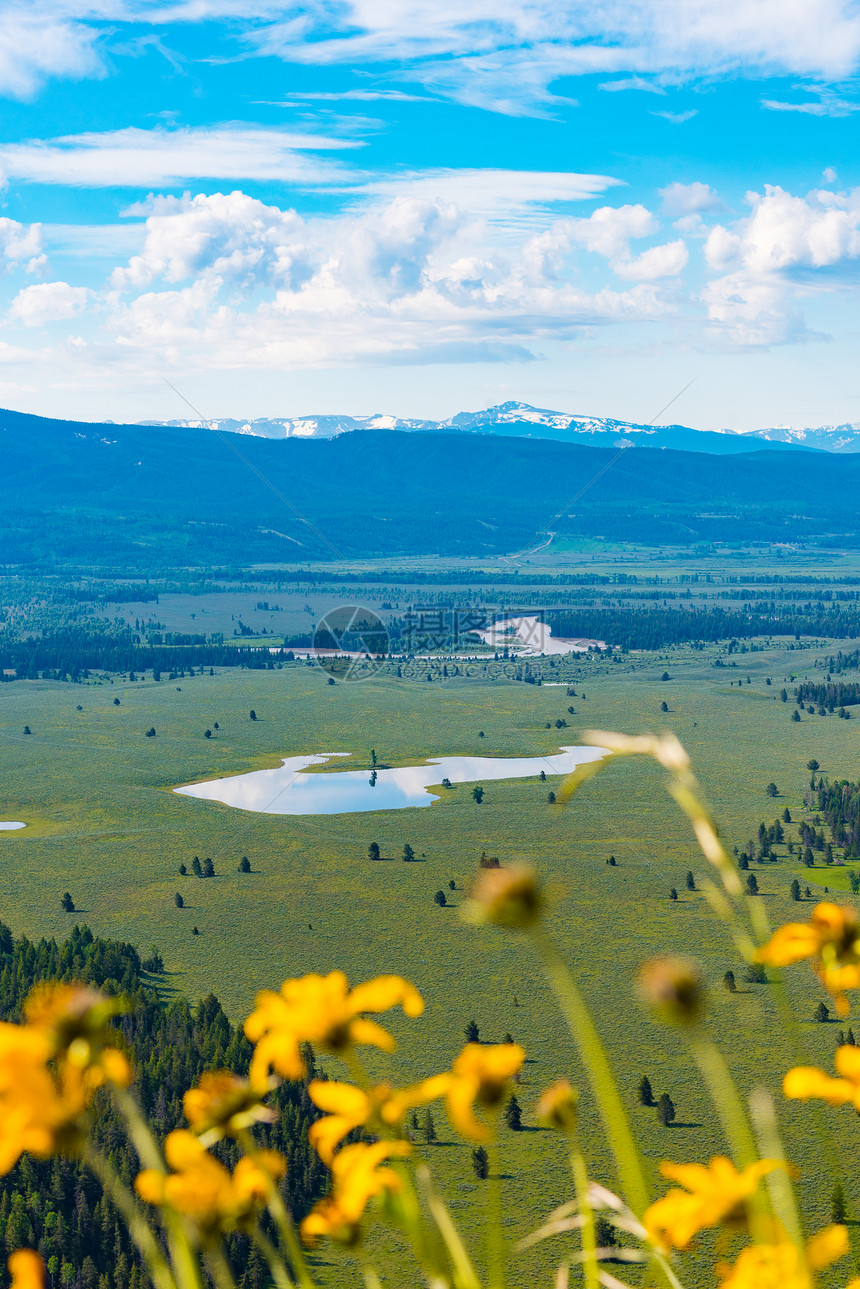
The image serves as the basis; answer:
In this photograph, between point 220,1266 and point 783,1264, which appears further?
point 783,1264

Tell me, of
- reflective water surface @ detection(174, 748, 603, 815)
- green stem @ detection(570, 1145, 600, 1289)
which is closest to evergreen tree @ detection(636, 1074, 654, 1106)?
green stem @ detection(570, 1145, 600, 1289)

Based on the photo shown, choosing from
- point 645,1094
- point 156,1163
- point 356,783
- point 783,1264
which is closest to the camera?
point 156,1163

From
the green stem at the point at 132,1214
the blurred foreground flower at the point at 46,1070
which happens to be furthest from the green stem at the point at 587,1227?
the blurred foreground flower at the point at 46,1070

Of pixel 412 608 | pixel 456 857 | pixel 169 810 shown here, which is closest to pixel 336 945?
pixel 456 857

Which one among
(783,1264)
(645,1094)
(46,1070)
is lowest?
(645,1094)

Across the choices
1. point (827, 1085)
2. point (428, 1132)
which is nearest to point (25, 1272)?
point (827, 1085)

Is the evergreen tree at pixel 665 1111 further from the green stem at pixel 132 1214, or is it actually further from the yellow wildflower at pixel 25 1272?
the yellow wildflower at pixel 25 1272

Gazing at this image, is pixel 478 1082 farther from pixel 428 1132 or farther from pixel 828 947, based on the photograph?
pixel 428 1132
